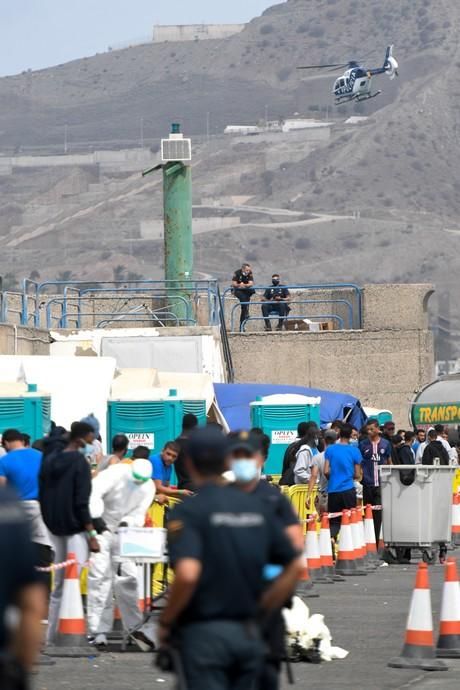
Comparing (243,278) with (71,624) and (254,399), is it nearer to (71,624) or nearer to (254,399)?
(254,399)

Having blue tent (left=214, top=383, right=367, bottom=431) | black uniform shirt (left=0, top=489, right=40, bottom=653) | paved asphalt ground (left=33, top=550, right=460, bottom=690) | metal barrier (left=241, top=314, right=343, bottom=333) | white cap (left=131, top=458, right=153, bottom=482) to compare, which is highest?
metal barrier (left=241, top=314, right=343, bottom=333)

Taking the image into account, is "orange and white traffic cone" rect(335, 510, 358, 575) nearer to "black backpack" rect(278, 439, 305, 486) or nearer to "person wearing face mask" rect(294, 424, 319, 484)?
"person wearing face mask" rect(294, 424, 319, 484)

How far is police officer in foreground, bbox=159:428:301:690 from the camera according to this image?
6277 mm

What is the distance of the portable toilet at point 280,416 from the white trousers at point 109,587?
12.3 meters

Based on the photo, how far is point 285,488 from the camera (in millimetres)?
18094

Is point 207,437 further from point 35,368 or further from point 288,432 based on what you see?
point 288,432

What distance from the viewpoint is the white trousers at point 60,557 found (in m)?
11.9

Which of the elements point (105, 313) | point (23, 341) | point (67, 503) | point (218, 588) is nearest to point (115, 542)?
point (67, 503)

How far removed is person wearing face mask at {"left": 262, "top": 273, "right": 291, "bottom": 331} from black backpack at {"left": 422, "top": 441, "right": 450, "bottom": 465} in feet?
54.0

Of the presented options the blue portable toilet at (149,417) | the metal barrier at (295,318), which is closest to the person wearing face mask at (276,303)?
the metal barrier at (295,318)

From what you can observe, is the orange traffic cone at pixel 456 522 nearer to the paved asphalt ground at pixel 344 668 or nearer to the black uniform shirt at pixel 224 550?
the paved asphalt ground at pixel 344 668

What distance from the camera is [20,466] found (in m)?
12.4

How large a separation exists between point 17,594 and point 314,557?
1307cm

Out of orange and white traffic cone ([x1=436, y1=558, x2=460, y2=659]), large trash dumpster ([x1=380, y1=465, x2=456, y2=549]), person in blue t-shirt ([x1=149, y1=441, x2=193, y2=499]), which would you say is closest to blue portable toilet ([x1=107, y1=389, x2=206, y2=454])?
large trash dumpster ([x1=380, y1=465, x2=456, y2=549])
